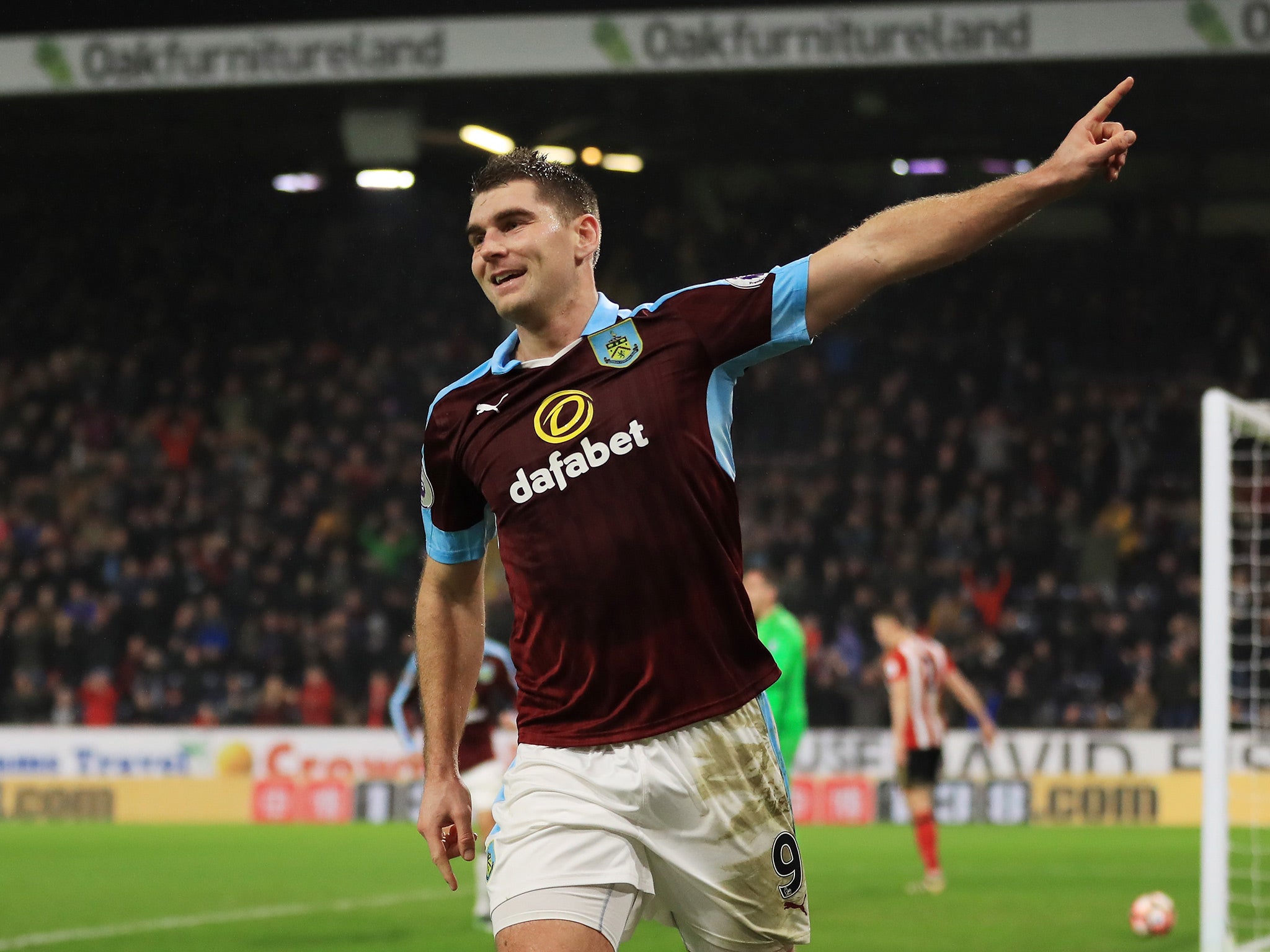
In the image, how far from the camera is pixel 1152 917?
31.2 ft

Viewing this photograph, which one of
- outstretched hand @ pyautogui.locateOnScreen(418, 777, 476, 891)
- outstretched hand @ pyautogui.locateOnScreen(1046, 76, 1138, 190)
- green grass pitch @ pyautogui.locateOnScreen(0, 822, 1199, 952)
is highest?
outstretched hand @ pyautogui.locateOnScreen(1046, 76, 1138, 190)

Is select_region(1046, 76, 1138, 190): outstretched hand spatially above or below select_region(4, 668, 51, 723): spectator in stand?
above

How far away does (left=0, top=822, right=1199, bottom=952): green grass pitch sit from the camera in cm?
976

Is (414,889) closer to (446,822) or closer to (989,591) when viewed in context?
(446,822)

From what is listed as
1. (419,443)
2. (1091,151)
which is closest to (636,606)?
(1091,151)

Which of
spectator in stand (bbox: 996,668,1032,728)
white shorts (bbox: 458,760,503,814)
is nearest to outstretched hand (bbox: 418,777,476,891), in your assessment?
white shorts (bbox: 458,760,503,814)

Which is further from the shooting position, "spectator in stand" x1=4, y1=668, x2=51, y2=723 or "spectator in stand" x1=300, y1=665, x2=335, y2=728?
"spectator in stand" x1=4, y1=668, x2=51, y2=723

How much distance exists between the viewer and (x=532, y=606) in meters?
3.58

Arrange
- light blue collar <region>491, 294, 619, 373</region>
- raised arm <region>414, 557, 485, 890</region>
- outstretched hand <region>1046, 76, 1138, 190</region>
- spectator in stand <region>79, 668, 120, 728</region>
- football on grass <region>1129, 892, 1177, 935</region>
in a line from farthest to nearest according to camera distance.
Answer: spectator in stand <region>79, 668, 120, 728</region> < football on grass <region>1129, 892, 1177, 935</region> < raised arm <region>414, 557, 485, 890</region> < light blue collar <region>491, 294, 619, 373</region> < outstretched hand <region>1046, 76, 1138, 190</region>

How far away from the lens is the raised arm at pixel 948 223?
3164 millimetres

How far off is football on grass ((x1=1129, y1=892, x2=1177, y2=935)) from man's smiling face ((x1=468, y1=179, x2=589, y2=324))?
702cm

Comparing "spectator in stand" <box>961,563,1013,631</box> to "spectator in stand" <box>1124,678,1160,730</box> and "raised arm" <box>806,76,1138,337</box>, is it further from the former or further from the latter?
"raised arm" <box>806,76,1138,337</box>

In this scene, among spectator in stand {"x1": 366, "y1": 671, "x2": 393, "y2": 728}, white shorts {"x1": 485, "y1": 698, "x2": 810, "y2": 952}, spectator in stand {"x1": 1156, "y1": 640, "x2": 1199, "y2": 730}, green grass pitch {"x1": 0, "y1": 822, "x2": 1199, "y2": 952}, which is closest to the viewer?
white shorts {"x1": 485, "y1": 698, "x2": 810, "y2": 952}

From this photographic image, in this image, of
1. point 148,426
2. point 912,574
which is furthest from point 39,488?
point 912,574
